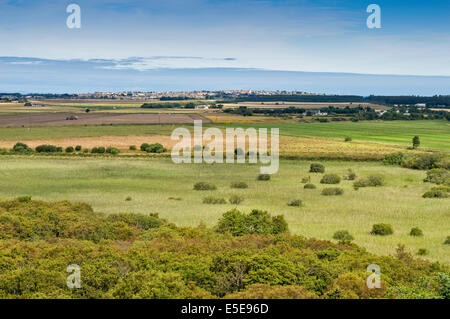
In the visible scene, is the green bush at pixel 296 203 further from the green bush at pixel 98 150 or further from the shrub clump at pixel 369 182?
the green bush at pixel 98 150

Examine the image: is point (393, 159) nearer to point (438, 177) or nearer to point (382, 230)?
point (438, 177)

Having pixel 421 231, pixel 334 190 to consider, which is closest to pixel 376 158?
pixel 334 190

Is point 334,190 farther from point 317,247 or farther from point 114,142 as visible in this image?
point 114,142

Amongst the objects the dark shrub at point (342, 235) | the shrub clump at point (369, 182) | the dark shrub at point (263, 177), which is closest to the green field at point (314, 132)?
the shrub clump at point (369, 182)

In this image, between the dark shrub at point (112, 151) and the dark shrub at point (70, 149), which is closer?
the dark shrub at point (112, 151)

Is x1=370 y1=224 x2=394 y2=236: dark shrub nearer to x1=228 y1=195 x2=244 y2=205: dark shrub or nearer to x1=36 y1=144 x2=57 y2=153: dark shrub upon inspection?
x1=228 y1=195 x2=244 y2=205: dark shrub

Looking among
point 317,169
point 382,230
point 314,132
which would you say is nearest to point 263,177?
point 317,169

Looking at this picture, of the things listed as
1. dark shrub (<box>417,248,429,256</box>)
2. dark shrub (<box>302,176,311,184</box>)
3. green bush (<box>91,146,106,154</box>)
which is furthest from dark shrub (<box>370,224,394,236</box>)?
green bush (<box>91,146,106,154</box>)
